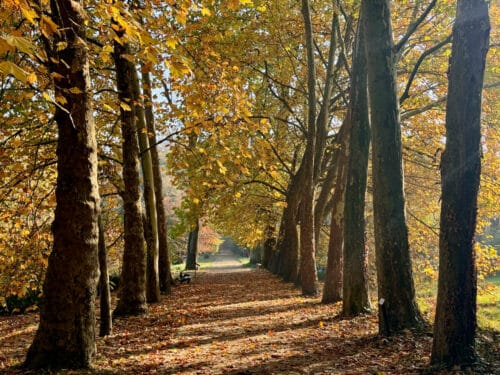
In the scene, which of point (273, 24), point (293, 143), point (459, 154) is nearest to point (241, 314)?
point (459, 154)

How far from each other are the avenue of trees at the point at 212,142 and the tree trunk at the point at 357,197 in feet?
0.10

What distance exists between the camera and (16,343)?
8633 mm

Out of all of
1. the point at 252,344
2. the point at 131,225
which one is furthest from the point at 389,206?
the point at 131,225

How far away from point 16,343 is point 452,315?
843cm

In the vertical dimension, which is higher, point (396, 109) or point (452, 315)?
point (396, 109)

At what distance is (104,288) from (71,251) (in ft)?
6.69

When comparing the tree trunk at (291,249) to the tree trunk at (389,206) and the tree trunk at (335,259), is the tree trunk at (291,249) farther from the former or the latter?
the tree trunk at (389,206)

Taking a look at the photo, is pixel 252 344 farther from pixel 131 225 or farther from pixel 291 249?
pixel 291 249

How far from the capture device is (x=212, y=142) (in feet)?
27.2

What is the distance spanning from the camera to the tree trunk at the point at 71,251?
17.3 feet

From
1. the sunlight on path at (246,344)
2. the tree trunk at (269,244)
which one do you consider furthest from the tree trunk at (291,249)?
the sunlight on path at (246,344)

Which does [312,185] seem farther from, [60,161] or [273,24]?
[60,161]

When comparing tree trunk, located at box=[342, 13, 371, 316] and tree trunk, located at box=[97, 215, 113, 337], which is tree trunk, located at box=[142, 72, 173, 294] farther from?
tree trunk, located at box=[342, 13, 371, 316]

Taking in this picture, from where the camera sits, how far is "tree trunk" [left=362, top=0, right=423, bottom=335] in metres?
6.60
